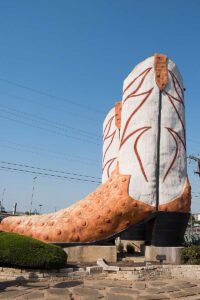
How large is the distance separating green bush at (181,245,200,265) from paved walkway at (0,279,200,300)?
2.02m

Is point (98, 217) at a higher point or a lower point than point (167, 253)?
higher

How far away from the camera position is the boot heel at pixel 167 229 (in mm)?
12320

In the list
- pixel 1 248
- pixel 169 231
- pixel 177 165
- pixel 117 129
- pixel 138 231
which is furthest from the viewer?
pixel 117 129

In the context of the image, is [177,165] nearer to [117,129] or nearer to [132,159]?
[132,159]

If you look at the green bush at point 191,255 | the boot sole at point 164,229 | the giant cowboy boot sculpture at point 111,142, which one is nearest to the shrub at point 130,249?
the boot sole at point 164,229

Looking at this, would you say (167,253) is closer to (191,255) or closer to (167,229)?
(191,255)

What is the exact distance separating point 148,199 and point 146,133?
2662mm

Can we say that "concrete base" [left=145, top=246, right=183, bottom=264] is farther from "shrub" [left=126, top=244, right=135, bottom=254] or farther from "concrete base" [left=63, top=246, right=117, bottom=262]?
"shrub" [left=126, top=244, right=135, bottom=254]

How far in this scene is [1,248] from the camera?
916cm

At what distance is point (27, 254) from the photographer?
9.08 meters

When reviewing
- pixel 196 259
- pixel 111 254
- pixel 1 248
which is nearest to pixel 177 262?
pixel 196 259

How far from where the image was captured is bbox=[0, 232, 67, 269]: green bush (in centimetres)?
899

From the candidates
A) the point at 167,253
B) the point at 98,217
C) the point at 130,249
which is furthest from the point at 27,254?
the point at 130,249

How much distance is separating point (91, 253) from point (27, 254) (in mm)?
3286
